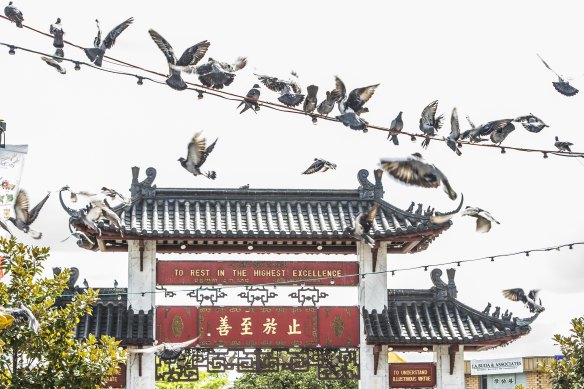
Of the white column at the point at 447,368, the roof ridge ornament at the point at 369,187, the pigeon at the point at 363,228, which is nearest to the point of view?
the pigeon at the point at 363,228

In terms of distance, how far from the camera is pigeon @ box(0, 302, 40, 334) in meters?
13.2

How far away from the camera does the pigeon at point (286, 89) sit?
13633 mm

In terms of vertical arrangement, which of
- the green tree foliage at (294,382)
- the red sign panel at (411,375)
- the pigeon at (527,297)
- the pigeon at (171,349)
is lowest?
the green tree foliage at (294,382)

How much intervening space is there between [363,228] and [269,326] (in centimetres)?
288

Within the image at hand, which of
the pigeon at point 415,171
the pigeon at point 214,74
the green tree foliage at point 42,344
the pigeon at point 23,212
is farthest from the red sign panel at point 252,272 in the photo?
the pigeon at point 415,171

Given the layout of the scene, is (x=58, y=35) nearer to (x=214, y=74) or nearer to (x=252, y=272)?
(x=214, y=74)

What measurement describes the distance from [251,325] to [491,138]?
9.26 metres

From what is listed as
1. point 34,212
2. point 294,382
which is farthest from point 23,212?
point 294,382

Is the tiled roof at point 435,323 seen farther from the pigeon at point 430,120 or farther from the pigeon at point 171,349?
the pigeon at point 430,120

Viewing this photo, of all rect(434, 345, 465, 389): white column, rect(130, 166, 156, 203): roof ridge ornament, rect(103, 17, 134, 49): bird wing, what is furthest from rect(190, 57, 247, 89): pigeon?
rect(434, 345, 465, 389): white column

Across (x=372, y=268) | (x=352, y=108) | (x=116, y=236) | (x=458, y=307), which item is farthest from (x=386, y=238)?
(x=352, y=108)

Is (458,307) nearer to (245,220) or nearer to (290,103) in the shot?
(245,220)

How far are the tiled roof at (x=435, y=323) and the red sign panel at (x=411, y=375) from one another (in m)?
0.41

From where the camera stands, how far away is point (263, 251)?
22.4 meters
